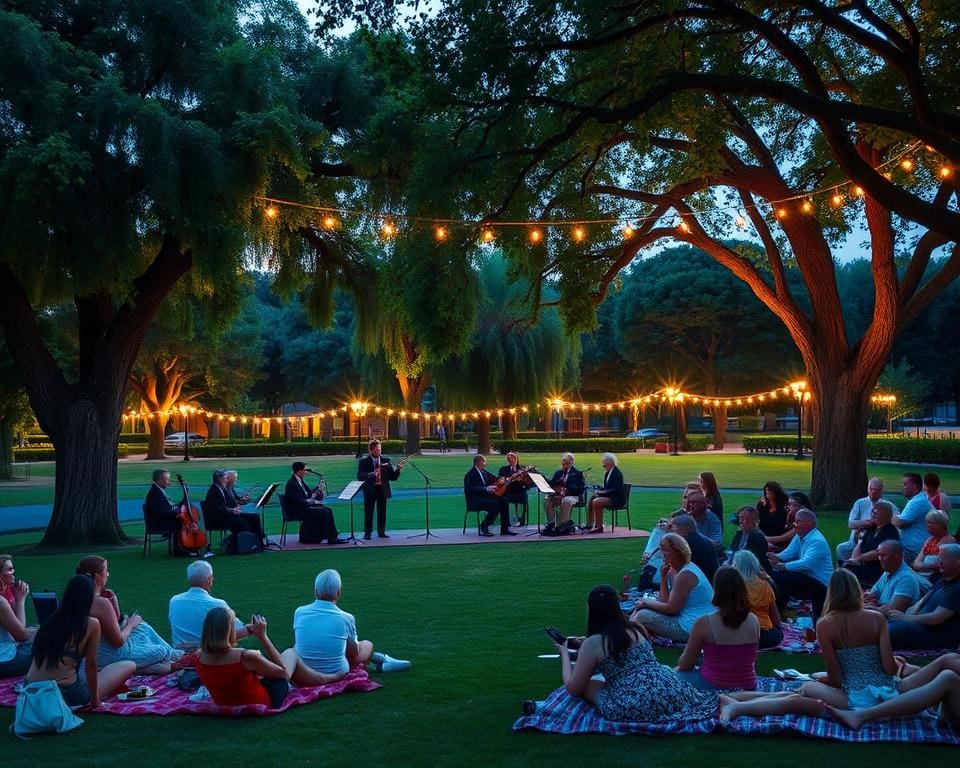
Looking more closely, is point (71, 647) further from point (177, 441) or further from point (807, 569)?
point (177, 441)

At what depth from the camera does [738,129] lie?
61.0 ft

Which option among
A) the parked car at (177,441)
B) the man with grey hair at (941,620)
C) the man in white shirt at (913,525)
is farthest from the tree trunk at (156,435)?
the man with grey hair at (941,620)

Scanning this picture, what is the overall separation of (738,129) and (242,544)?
11.8 m

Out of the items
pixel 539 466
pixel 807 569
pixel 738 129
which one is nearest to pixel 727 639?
pixel 807 569

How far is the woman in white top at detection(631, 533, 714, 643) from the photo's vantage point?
739cm

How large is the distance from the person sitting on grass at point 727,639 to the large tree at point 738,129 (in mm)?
3946

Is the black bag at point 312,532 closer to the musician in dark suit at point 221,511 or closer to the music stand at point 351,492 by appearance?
the music stand at point 351,492

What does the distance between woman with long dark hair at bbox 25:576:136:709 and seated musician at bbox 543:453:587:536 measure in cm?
1040

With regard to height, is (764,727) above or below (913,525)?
below

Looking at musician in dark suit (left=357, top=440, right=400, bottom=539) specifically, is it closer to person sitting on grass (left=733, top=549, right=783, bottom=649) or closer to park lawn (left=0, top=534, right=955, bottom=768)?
park lawn (left=0, top=534, right=955, bottom=768)

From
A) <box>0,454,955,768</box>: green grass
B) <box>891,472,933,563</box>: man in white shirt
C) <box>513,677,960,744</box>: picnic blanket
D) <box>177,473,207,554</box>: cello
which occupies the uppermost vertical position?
<box>891,472,933,563</box>: man in white shirt

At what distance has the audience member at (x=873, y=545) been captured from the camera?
9117 millimetres

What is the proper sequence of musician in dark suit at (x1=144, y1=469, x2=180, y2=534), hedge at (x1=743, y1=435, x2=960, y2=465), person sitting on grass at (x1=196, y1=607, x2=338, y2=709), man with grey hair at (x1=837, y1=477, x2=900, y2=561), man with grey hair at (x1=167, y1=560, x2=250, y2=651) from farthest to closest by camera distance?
1. hedge at (x1=743, y1=435, x2=960, y2=465)
2. musician in dark suit at (x1=144, y1=469, x2=180, y2=534)
3. man with grey hair at (x1=837, y1=477, x2=900, y2=561)
4. man with grey hair at (x1=167, y1=560, x2=250, y2=651)
5. person sitting on grass at (x1=196, y1=607, x2=338, y2=709)

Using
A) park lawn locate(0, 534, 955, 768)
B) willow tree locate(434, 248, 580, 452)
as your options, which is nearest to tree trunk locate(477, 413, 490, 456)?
willow tree locate(434, 248, 580, 452)
